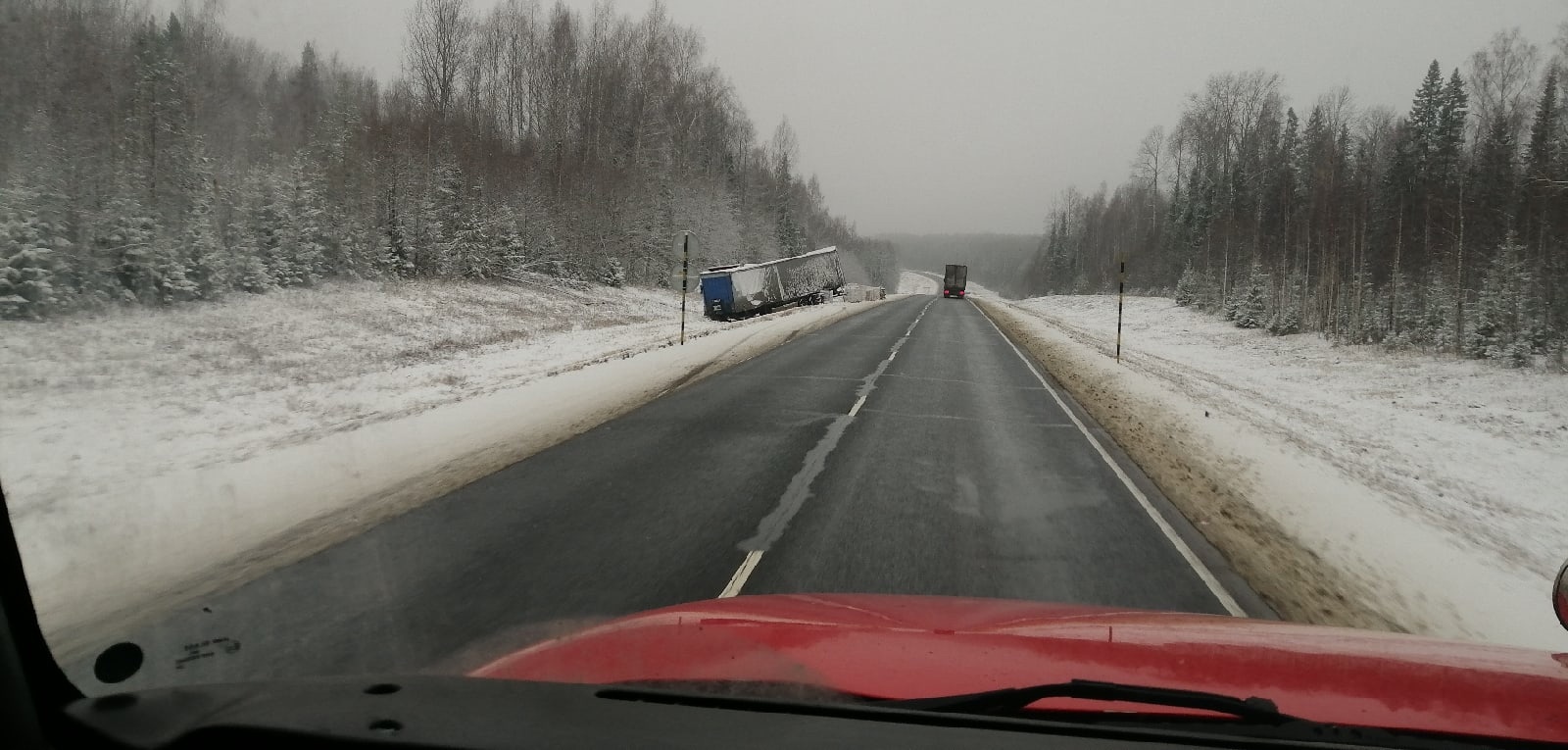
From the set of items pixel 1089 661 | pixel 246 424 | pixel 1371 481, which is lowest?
pixel 1371 481

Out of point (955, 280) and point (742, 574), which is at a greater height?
point (955, 280)

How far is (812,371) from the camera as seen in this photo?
16.3 meters

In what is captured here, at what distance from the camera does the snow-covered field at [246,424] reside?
5496 mm

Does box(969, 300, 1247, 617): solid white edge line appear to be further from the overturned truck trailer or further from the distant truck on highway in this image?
the distant truck on highway

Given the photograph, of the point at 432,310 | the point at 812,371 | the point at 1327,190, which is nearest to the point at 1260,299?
the point at 1327,190

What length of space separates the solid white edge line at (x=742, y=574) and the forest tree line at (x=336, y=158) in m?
9.57

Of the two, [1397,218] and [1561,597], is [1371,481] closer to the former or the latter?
[1561,597]

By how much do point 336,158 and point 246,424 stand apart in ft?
67.5

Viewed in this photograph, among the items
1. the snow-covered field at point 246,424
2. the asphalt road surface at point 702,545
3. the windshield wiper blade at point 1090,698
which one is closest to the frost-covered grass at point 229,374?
the snow-covered field at point 246,424

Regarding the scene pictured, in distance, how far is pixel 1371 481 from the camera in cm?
889

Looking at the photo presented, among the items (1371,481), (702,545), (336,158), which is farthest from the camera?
(336,158)

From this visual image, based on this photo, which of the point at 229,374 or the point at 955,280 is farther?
the point at 955,280

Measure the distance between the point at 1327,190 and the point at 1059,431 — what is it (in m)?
43.7

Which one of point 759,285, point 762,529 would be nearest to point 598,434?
point 762,529
